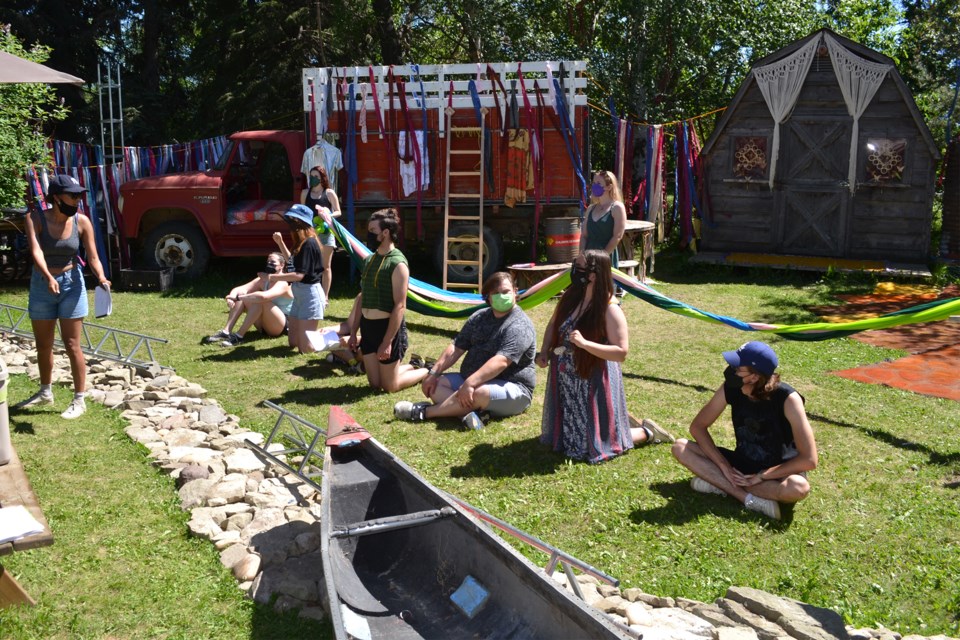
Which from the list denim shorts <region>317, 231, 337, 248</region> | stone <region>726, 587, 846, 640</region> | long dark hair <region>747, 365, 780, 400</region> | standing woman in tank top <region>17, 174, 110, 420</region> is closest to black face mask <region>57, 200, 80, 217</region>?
standing woman in tank top <region>17, 174, 110, 420</region>

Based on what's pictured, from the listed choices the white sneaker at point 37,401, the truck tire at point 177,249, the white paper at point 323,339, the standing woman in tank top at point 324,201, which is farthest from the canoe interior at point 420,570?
the truck tire at point 177,249

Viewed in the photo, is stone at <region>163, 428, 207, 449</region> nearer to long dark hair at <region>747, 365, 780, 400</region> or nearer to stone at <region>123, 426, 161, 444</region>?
stone at <region>123, 426, 161, 444</region>

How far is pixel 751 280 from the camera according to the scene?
13.5m

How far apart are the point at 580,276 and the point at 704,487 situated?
1532 millimetres

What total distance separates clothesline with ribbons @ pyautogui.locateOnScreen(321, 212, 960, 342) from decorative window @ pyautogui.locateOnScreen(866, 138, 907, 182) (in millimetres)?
4738

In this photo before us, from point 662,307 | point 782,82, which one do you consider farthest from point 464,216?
point 782,82

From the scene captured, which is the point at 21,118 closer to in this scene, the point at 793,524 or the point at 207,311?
the point at 207,311

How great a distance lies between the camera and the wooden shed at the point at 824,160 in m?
13.2

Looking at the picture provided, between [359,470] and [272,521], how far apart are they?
0.64 metres

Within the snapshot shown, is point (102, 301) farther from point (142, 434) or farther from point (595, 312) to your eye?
point (595, 312)

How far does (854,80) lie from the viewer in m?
13.2

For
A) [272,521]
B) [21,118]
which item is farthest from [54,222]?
[21,118]

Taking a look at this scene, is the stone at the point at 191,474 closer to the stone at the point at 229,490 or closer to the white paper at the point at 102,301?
the stone at the point at 229,490

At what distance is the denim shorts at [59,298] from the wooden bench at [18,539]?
5.95 feet
